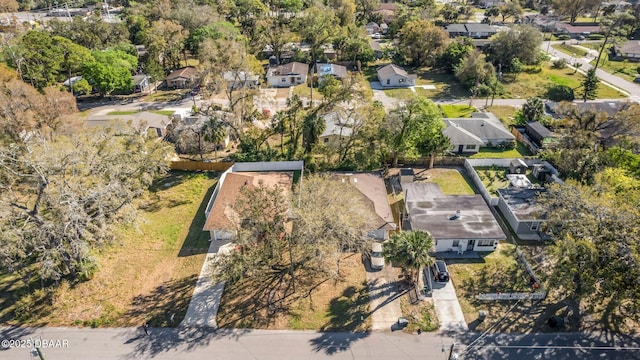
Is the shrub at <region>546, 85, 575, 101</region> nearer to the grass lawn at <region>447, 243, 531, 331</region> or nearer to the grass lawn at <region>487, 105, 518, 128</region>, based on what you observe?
the grass lawn at <region>487, 105, 518, 128</region>

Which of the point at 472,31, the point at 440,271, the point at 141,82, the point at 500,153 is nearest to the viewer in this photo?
the point at 440,271

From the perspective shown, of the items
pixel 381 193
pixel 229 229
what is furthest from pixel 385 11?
pixel 229 229

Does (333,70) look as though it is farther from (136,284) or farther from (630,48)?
(630,48)

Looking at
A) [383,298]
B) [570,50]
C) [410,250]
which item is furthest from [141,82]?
[570,50]

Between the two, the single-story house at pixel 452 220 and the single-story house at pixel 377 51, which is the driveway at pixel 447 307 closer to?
the single-story house at pixel 452 220

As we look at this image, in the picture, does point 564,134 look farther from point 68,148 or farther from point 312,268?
point 68,148

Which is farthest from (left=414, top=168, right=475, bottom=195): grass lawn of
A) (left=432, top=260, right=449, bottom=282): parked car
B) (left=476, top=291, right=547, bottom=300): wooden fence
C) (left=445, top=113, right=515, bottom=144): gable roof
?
(left=476, top=291, right=547, bottom=300): wooden fence
